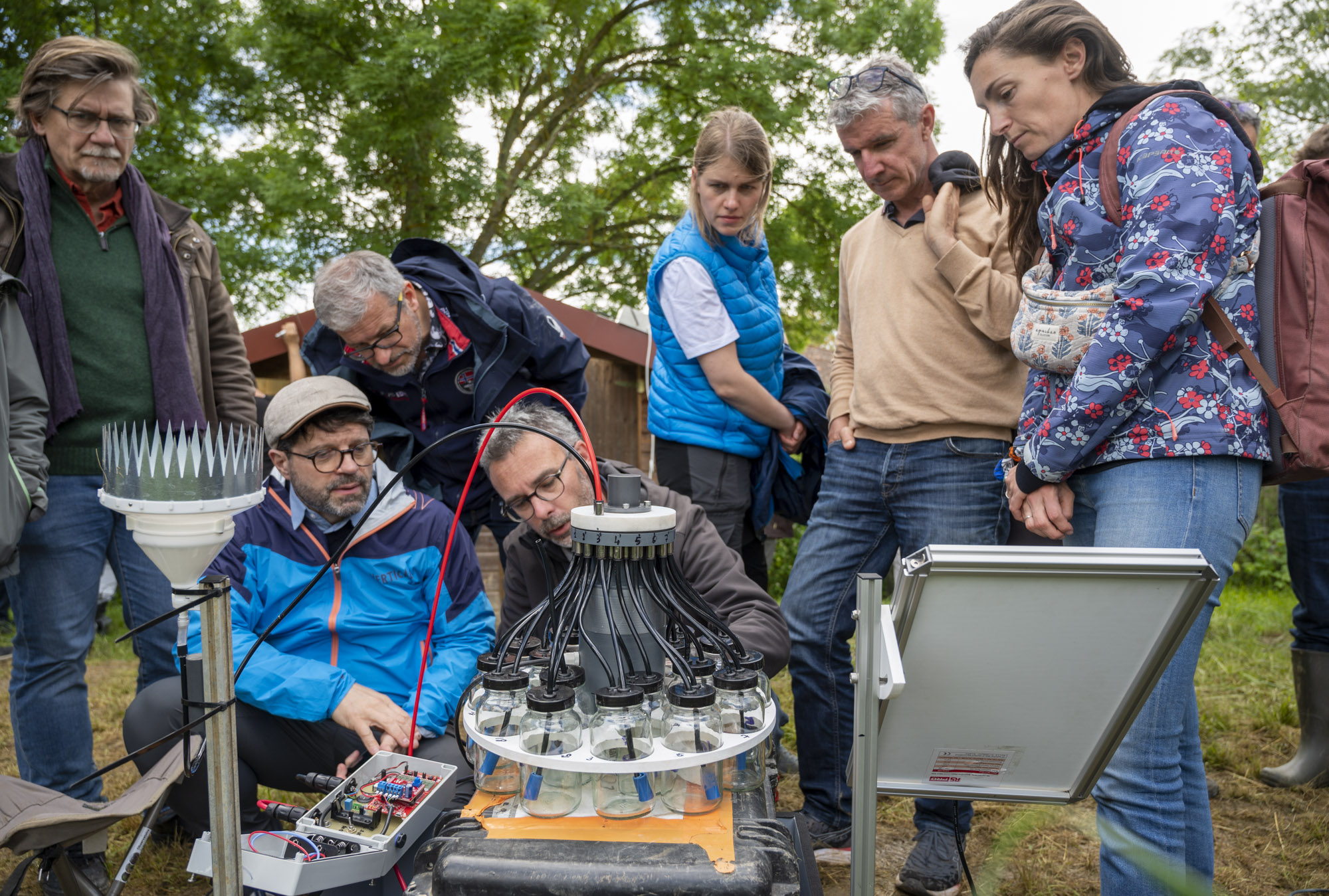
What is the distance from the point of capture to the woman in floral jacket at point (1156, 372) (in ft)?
5.14

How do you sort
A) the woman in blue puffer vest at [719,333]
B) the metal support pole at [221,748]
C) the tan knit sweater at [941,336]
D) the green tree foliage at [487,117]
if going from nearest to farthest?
the metal support pole at [221,748]
the tan knit sweater at [941,336]
the woman in blue puffer vest at [719,333]
the green tree foliage at [487,117]

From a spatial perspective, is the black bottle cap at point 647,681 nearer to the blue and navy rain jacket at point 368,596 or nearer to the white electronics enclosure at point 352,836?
the white electronics enclosure at point 352,836

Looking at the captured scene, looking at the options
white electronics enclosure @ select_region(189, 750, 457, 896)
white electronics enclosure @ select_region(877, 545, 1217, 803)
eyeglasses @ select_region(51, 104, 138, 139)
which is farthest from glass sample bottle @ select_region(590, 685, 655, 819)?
eyeglasses @ select_region(51, 104, 138, 139)

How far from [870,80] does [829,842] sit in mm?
2025

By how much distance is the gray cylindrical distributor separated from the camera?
146 centimetres

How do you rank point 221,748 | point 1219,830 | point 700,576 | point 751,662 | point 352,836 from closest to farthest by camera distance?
point 221,748
point 751,662
point 352,836
point 700,576
point 1219,830

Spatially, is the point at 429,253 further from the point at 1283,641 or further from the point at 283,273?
the point at 283,273

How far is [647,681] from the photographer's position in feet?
4.53

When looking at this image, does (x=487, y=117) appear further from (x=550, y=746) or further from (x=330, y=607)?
(x=550, y=746)

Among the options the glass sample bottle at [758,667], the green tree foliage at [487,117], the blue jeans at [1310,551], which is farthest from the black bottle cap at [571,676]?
the green tree foliage at [487,117]

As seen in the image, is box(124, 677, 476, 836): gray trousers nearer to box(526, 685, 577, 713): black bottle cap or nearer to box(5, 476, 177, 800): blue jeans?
box(5, 476, 177, 800): blue jeans

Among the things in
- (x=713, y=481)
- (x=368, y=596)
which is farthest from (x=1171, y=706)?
(x=368, y=596)

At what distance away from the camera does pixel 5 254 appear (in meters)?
2.48

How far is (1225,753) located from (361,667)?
120 inches
